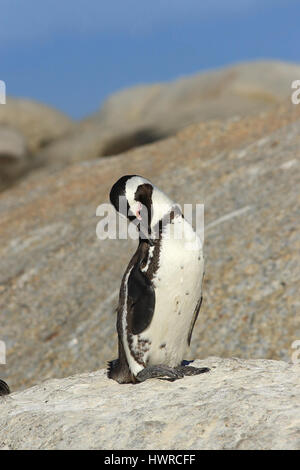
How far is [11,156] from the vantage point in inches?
1034

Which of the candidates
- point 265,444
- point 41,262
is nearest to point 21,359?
point 41,262

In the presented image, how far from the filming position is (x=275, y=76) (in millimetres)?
28953

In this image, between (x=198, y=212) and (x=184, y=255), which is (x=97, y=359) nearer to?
(x=198, y=212)

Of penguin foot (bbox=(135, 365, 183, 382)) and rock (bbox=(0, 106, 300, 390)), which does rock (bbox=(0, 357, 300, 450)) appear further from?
rock (bbox=(0, 106, 300, 390))

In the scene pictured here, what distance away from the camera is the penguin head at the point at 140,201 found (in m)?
5.68

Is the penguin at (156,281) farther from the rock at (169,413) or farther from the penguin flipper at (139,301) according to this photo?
the rock at (169,413)

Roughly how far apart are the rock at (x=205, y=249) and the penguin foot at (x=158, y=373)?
3732 millimetres

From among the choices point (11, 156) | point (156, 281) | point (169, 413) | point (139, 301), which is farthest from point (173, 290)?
point (11, 156)

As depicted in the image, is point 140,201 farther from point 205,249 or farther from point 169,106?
point 169,106

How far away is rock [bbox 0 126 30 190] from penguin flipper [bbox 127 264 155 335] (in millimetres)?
17417

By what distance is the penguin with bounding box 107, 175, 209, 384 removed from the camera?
5.64 m

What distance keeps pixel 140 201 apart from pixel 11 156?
21.2m
